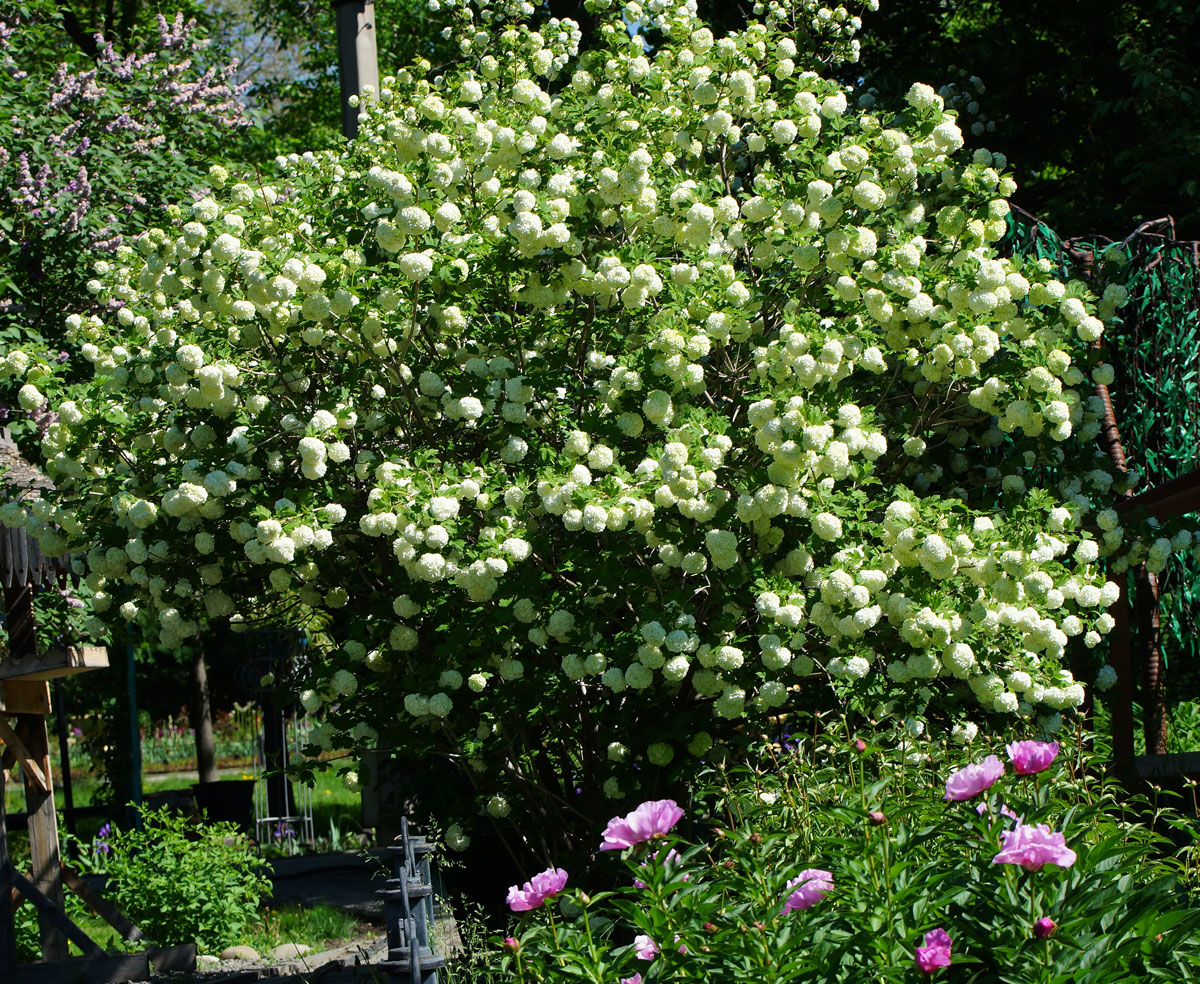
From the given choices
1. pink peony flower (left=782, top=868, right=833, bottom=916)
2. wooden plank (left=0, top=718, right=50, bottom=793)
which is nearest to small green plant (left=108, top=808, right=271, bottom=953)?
wooden plank (left=0, top=718, right=50, bottom=793)

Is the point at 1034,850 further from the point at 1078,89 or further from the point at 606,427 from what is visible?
the point at 1078,89

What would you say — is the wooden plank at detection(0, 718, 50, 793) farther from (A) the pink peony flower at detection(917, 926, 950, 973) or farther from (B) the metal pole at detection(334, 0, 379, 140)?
(A) the pink peony flower at detection(917, 926, 950, 973)

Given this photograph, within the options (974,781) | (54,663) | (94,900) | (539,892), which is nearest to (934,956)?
(974,781)

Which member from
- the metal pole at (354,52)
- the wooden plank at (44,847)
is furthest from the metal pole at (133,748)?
the metal pole at (354,52)

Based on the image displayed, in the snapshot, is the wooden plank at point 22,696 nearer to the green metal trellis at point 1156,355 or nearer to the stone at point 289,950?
the stone at point 289,950

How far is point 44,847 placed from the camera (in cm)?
561

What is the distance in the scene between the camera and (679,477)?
348cm

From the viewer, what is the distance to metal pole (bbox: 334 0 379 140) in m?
6.07

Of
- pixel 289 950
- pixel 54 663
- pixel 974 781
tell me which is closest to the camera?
pixel 974 781

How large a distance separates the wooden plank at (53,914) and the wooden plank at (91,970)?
105 mm

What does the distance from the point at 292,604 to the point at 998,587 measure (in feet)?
8.90

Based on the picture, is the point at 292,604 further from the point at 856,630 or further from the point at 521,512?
the point at 856,630

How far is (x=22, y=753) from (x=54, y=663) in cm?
53

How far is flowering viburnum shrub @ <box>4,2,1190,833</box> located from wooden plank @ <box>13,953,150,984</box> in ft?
5.36
